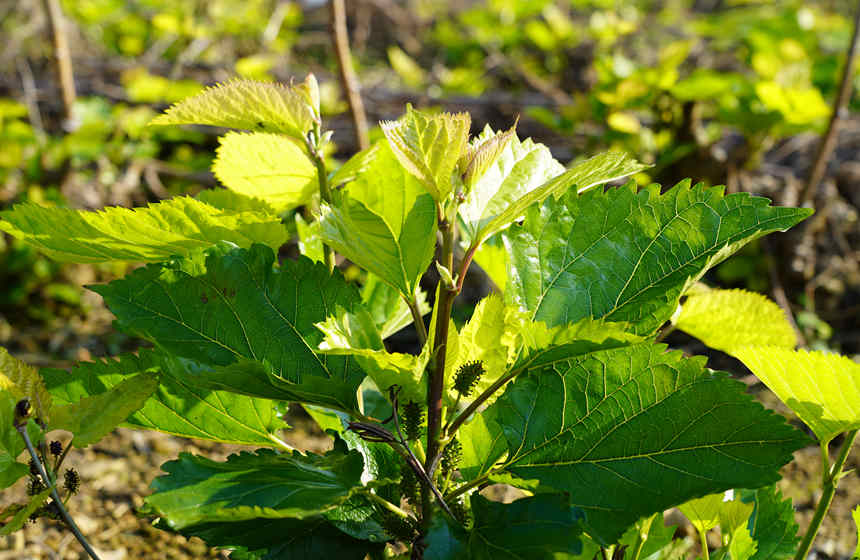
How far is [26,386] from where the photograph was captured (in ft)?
2.11

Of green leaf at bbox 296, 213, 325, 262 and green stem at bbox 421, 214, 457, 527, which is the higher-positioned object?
green leaf at bbox 296, 213, 325, 262

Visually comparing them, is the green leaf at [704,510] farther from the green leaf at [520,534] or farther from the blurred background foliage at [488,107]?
the blurred background foliage at [488,107]

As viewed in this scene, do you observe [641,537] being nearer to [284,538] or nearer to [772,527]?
[772,527]

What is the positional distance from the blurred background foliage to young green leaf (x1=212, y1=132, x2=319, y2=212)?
101 cm

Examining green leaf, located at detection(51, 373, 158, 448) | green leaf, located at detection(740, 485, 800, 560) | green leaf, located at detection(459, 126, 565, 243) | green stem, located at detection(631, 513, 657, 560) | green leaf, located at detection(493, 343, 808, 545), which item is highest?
green leaf, located at detection(459, 126, 565, 243)

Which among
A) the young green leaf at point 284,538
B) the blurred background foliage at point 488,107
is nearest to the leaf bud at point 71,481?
the young green leaf at point 284,538

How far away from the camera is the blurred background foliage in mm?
2137

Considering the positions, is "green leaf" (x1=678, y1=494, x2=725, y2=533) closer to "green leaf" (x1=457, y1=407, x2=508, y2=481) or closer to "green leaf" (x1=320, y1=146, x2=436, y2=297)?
"green leaf" (x1=457, y1=407, x2=508, y2=481)

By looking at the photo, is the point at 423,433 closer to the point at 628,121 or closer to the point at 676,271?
the point at 676,271

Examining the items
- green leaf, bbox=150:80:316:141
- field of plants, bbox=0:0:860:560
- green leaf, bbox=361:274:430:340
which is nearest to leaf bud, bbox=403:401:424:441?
field of plants, bbox=0:0:860:560

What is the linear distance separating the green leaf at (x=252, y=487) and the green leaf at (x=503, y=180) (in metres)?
0.25

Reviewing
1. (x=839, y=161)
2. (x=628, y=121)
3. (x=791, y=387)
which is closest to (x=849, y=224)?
(x=839, y=161)

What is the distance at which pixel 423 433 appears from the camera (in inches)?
28.2

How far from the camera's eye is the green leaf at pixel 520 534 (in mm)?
548
